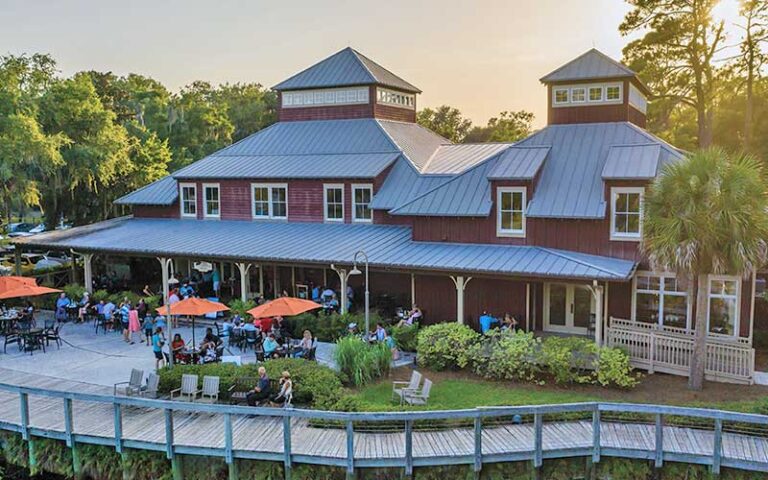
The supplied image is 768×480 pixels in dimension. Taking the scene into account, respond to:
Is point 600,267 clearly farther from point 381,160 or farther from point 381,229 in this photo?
point 381,160

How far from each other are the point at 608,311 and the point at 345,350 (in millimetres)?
8830

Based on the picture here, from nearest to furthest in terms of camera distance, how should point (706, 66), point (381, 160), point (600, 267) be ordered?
point (600, 267) < point (381, 160) < point (706, 66)

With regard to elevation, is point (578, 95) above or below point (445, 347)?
above

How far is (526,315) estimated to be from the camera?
21531 millimetres

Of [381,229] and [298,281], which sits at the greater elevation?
[381,229]

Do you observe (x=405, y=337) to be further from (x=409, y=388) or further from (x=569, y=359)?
(x=569, y=359)

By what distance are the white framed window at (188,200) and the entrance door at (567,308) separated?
669 inches

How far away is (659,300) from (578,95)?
28.1 ft

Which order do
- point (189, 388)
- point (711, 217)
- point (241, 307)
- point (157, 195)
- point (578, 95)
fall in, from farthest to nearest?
1. point (157, 195)
2. point (578, 95)
3. point (241, 307)
4. point (711, 217)
5. point (189, 388)

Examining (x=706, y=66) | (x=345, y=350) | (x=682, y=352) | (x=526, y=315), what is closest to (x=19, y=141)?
(x=345, y=350)

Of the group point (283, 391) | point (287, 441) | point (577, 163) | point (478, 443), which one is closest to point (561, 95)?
point (577, 163)

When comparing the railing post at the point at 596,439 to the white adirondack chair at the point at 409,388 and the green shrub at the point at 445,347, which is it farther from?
the green shrub at the point at 445,347

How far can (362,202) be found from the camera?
27.0 meters

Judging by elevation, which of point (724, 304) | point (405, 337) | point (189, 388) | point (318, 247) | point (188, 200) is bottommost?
point (189, 388)
